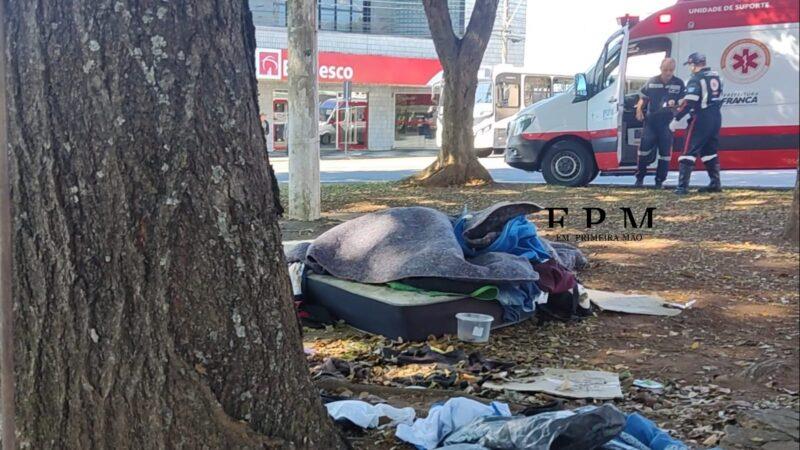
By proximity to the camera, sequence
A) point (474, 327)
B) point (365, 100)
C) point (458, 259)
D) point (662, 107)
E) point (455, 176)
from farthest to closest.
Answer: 1. point (365, 100)
2. point (455, 176)
3. point (458, 259)
4. point (474, 327)
5. point (662, 107)

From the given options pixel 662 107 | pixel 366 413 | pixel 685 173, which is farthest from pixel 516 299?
pixel 662 107

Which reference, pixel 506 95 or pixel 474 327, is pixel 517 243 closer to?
pixel 474 327

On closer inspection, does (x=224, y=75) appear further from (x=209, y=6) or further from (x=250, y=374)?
(x=250, y=374)

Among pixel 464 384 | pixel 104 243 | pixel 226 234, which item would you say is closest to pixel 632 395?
pixel 464 384

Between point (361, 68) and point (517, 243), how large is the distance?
24805mm

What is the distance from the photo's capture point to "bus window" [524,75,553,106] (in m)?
21.2

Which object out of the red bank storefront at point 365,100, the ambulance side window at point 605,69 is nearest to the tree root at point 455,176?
the ambulance side window at point 605,69

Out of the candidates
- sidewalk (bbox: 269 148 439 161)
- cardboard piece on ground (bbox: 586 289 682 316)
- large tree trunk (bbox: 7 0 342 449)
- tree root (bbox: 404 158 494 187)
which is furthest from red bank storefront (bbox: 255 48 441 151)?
large tree trunk (bbox: 7 0 342 449)

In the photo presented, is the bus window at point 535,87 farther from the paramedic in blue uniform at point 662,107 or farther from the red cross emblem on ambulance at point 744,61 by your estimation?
the red cross emblem on ambulance at point 744,61

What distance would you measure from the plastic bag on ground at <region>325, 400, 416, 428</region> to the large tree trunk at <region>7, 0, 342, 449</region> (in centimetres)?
104

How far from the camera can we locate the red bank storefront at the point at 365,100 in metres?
28.4

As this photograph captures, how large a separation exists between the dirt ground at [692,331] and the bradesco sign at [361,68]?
22175mm

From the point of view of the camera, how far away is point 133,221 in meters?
2.09

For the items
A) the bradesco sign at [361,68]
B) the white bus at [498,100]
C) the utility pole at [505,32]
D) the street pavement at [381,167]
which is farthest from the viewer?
the bradesco sign at [361,68]
